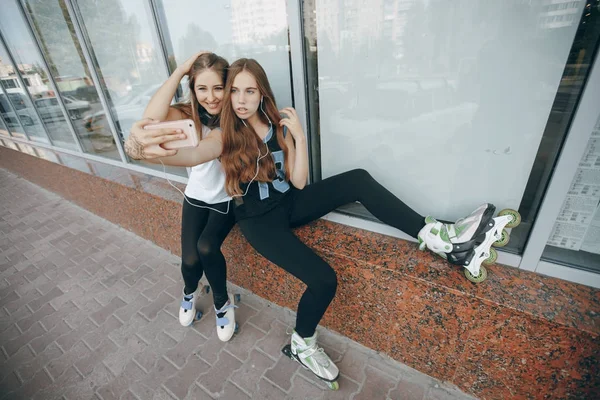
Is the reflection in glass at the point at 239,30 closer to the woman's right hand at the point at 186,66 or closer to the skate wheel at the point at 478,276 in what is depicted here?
the woman's right hand at the point at 186,66

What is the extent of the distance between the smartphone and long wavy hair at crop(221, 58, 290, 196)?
1.60 feet

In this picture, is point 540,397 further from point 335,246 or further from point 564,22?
point 564,22

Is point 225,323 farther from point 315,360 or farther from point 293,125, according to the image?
point 293,125

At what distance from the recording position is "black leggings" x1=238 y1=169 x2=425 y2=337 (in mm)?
1753

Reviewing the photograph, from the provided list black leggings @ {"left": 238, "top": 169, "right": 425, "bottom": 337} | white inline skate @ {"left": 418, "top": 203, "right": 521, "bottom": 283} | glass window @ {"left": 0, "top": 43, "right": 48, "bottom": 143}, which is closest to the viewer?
white inline skate @ {"left": 418, "top": 203, "right": 521, "bottom": 283}

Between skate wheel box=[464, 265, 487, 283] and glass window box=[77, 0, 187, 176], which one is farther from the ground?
glass window box=[77, 0, 187, 176]

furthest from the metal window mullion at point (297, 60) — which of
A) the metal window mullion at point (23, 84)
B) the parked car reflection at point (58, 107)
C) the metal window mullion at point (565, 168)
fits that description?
the metal window mullion at point (23, 84)

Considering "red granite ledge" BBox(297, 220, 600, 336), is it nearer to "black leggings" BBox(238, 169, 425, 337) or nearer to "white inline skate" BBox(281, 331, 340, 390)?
"black leggings" BBox(238, 169, 425, 337)

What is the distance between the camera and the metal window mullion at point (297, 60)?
1.90 m

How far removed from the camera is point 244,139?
1.82m

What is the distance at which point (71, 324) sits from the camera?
2543mm

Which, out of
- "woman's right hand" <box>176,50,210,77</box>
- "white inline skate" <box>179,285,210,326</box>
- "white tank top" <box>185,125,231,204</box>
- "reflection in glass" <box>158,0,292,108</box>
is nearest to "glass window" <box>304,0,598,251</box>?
"reflection in glass" <box>158,0,292,108</box>

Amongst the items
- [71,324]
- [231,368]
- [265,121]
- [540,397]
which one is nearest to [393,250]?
[540,397]

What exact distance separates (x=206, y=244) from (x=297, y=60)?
146 centimetres
